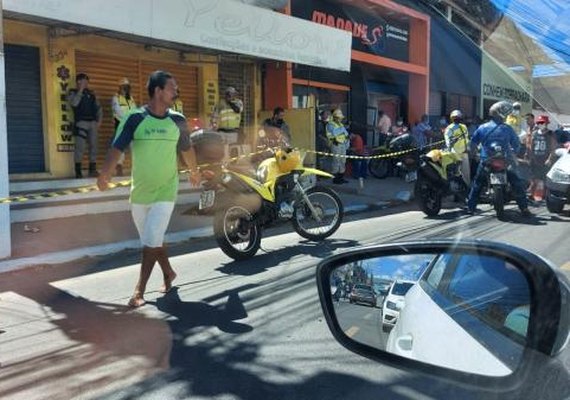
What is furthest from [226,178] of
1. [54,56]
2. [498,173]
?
[54,56]

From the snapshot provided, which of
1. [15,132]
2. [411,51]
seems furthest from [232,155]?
[411,51]

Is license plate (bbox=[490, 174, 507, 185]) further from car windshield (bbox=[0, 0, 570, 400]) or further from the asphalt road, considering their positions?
the asphalt road

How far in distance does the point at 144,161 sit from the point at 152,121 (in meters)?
0.34

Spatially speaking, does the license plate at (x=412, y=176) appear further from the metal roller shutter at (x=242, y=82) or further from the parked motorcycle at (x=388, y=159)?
the metal roller shutter at (x=242, y=82)

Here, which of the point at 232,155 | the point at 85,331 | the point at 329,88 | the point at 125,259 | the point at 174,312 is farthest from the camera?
the point at 329,88

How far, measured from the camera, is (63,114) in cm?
1119

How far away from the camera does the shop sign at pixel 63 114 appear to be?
436 inches

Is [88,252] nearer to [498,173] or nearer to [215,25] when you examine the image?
[215,25]

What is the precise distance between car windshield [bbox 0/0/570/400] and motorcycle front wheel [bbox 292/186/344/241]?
0.09 ft

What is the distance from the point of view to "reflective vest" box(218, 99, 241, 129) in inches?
504

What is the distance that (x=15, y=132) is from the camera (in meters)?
10.5

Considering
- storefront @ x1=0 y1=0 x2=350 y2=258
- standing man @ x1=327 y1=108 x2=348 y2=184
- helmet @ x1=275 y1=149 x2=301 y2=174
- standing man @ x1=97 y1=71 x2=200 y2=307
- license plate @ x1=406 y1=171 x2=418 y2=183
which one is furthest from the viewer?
standing man @ x1=327 y1=108 x2=348 y2=184

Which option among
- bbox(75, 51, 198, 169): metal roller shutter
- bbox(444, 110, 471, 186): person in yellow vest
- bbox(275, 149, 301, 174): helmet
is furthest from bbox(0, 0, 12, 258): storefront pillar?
bbox(444, 110, 471, 186): person in yellow vest

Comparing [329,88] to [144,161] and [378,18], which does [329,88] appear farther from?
[144,161]
